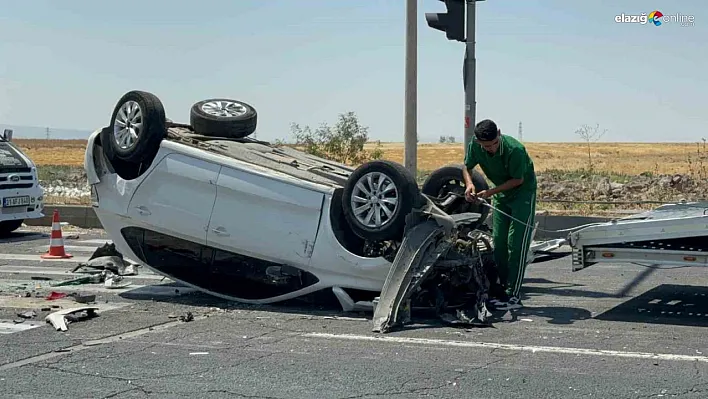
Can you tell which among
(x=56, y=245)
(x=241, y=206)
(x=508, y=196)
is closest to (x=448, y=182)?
(x=508, y=196)

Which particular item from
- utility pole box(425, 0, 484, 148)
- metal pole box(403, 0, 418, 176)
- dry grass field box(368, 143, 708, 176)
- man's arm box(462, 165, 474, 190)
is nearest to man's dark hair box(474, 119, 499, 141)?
man's arm box(462, 165, 474, 190)

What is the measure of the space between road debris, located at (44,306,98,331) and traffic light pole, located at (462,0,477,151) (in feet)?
18.0

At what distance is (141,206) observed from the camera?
8.68 meters

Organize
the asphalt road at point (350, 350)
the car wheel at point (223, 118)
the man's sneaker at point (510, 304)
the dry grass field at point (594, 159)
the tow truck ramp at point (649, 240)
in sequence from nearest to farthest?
the asphalt road at point (350, 350) → the tow truck ramp at point (649, 240) → the man's sneaker at point (510, 304) → the car wheel at point (223, 118) → the dry grass field at point (594, 159)

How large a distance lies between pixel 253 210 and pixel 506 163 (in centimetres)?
226

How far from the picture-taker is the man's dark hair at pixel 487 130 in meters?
7.95

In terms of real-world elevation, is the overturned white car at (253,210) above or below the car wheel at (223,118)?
below

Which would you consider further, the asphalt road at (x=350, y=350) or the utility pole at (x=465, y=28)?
the utility pole at (x=465, y=28)

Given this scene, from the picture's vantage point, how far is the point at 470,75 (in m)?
11.9

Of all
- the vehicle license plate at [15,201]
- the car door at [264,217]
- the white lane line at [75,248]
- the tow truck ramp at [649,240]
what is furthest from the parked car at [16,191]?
the tow truck ramp at [649,240]

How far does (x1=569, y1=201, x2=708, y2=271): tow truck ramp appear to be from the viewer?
7148mm

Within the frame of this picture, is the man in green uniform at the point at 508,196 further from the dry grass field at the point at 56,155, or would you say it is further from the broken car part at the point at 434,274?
the dry grass field at the point at 56,155

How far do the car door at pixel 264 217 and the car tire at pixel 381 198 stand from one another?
33 centimetres

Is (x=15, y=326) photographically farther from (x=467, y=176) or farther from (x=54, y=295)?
(x=467, y=176)
